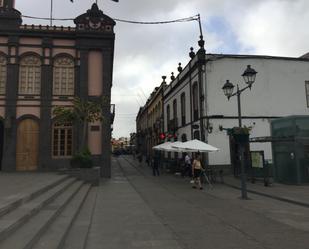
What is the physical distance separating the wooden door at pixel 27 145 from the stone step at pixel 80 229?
1254cm

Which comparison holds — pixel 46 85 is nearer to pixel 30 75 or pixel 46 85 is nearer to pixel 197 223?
pixel 30 75

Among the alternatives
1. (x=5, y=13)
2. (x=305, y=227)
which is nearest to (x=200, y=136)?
(x=5, y=13)

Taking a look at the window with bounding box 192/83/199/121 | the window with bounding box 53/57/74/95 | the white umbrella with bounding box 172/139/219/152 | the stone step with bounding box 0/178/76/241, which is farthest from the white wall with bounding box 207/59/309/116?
the stone step with bounding box 0/178/76/241

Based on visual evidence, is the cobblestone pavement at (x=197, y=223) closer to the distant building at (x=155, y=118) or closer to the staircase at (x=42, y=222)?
the staircase at (x=42, y=222)

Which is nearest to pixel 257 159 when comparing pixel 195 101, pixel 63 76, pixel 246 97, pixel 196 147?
pixel 196 147

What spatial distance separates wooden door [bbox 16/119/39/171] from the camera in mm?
24562

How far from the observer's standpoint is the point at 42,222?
7887 mm

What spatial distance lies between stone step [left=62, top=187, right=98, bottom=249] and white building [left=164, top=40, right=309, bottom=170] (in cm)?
1470

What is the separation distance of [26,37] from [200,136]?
44.9 ft

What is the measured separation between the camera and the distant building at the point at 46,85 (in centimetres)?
2469

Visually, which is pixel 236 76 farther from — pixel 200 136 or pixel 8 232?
pixel 8 232

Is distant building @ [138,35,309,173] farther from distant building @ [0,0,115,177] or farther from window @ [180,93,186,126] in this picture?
distant building @ [0,0,115,177]

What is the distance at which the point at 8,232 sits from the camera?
649 centimetres

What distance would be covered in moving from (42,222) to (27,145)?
1791cm
